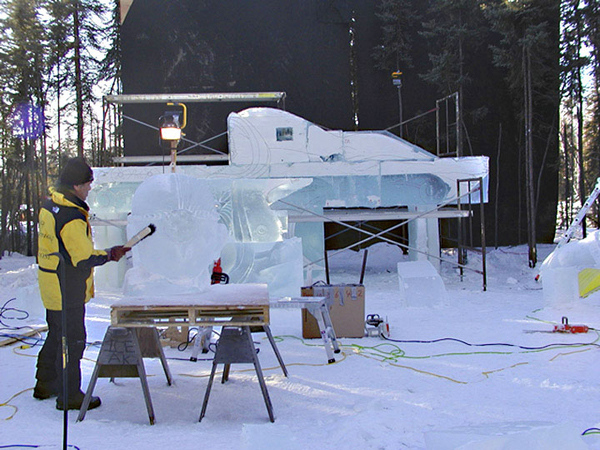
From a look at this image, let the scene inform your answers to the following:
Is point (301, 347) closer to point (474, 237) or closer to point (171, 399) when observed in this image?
point (171, 399)

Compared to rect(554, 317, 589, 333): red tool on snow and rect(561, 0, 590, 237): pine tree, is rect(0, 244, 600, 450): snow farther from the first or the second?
rect(561, 0, 590, 237): pine tree

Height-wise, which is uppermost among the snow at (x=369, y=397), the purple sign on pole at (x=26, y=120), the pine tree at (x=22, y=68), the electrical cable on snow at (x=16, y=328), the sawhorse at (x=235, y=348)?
the pine tree at (x=22, y=68)

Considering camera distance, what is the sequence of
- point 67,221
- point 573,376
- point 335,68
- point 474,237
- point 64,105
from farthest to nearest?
point 64,105
point 474,237
point 335,68
point 573,376
point 67,221

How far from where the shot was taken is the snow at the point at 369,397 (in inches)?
109

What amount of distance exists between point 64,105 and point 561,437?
53.1ft

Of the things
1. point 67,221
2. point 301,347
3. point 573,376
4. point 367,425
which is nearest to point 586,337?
point 573,376

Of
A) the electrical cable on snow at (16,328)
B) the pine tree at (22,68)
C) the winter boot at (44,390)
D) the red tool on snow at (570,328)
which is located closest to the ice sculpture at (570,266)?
the red tool on snow at (570,328)

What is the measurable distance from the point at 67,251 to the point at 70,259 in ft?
0.17

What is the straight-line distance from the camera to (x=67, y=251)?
3273mm

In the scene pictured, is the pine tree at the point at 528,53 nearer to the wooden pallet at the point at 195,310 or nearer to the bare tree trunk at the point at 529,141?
the bare tree trunk at the point at 529,141

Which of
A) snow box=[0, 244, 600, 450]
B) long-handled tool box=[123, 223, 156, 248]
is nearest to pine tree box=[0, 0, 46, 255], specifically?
snow box=[0, 244, 600, 450]

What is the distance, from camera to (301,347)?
5.18 metres

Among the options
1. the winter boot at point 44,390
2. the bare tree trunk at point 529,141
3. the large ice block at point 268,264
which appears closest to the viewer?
the winter boot at point 44,390

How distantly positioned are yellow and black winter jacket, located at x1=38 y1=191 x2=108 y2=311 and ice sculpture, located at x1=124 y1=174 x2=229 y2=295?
0.32m
